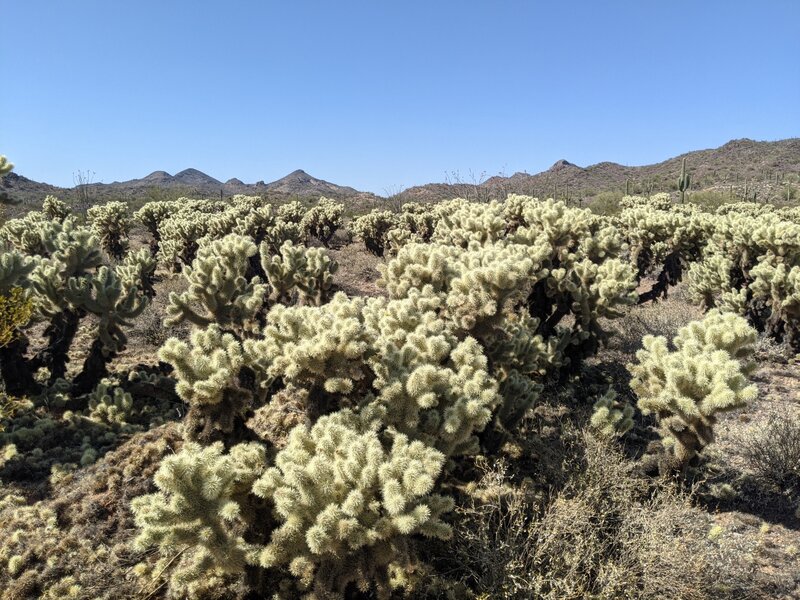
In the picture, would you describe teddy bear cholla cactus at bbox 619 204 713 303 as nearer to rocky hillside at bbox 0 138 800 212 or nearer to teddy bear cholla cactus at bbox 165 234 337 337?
teddy bear cholla cactus at bbox 165 234 337 337

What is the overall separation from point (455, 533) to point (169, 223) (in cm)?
1830

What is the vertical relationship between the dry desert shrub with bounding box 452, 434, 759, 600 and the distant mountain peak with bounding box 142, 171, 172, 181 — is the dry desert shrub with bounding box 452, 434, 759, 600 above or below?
below

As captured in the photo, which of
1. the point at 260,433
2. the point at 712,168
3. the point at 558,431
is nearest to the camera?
the point at 260,433

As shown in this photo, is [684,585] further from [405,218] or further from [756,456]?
[405,218]

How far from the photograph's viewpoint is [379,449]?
3086mm

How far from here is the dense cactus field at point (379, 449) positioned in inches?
123

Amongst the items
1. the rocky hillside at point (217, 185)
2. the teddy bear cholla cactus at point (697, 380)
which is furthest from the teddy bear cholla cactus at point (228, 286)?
the rocky hillside at point (217, 185)

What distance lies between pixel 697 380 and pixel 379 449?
3262 mm

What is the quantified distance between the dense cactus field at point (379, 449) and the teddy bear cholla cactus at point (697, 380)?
0.08 ft

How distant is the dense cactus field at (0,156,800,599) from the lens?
3123 mm

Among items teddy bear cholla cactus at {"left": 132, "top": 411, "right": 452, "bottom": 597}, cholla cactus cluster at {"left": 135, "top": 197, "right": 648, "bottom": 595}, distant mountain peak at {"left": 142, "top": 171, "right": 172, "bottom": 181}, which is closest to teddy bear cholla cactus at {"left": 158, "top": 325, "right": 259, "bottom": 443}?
cholla cactus cluster at {"left": 135, "top": 197, "right": 648, "bottom": 595}

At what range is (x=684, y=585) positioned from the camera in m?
3.49

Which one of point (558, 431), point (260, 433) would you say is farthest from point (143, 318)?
point (558, 431)

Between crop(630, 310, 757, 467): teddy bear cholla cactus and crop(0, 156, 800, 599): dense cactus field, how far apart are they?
0.02m
